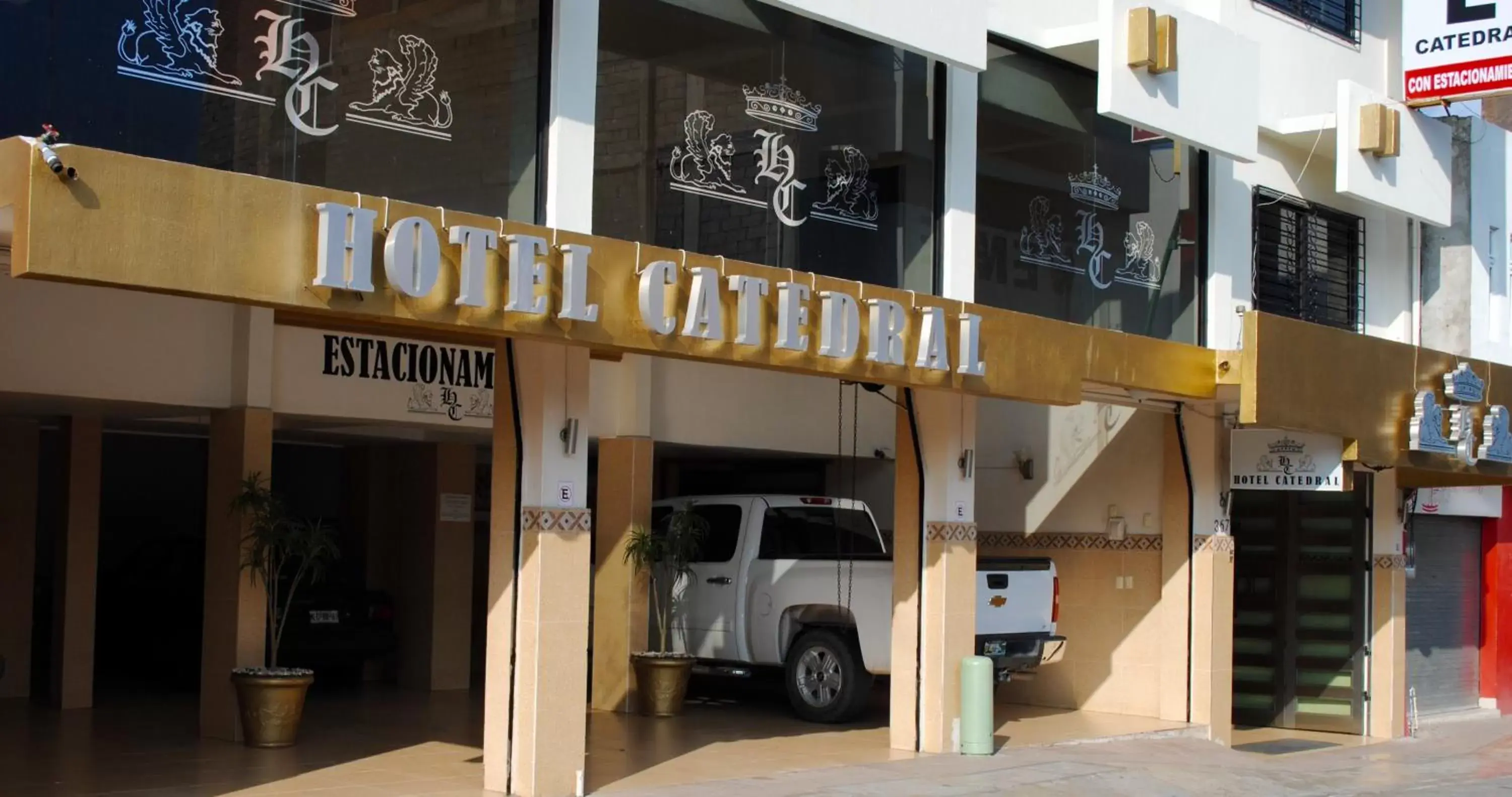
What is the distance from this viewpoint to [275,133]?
945 cm

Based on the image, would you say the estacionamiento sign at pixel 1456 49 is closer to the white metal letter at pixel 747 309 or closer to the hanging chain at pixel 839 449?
the hanging chain at pixel 839 449

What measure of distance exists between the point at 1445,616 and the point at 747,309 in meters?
14.0

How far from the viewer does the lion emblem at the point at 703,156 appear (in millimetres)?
11742

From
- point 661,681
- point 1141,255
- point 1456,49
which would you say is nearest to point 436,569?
point 661,681

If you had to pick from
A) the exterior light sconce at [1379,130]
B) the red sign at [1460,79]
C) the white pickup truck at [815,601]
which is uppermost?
the red sign at [1460,79]

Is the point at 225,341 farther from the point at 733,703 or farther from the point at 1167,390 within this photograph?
the point at 1167,390

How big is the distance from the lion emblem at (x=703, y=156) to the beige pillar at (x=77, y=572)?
6410 millimetres

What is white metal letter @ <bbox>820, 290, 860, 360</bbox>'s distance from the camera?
464 inches

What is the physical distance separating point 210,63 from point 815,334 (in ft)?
14.7

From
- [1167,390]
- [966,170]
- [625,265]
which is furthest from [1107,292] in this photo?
[625,265]

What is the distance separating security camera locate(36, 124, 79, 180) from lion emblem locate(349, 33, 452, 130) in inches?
86.3

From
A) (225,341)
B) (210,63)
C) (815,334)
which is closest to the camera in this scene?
(210,63)

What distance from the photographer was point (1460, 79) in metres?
17.7

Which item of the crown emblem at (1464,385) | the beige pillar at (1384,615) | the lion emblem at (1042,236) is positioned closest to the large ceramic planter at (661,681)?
the lion emblem at (1042,236)
